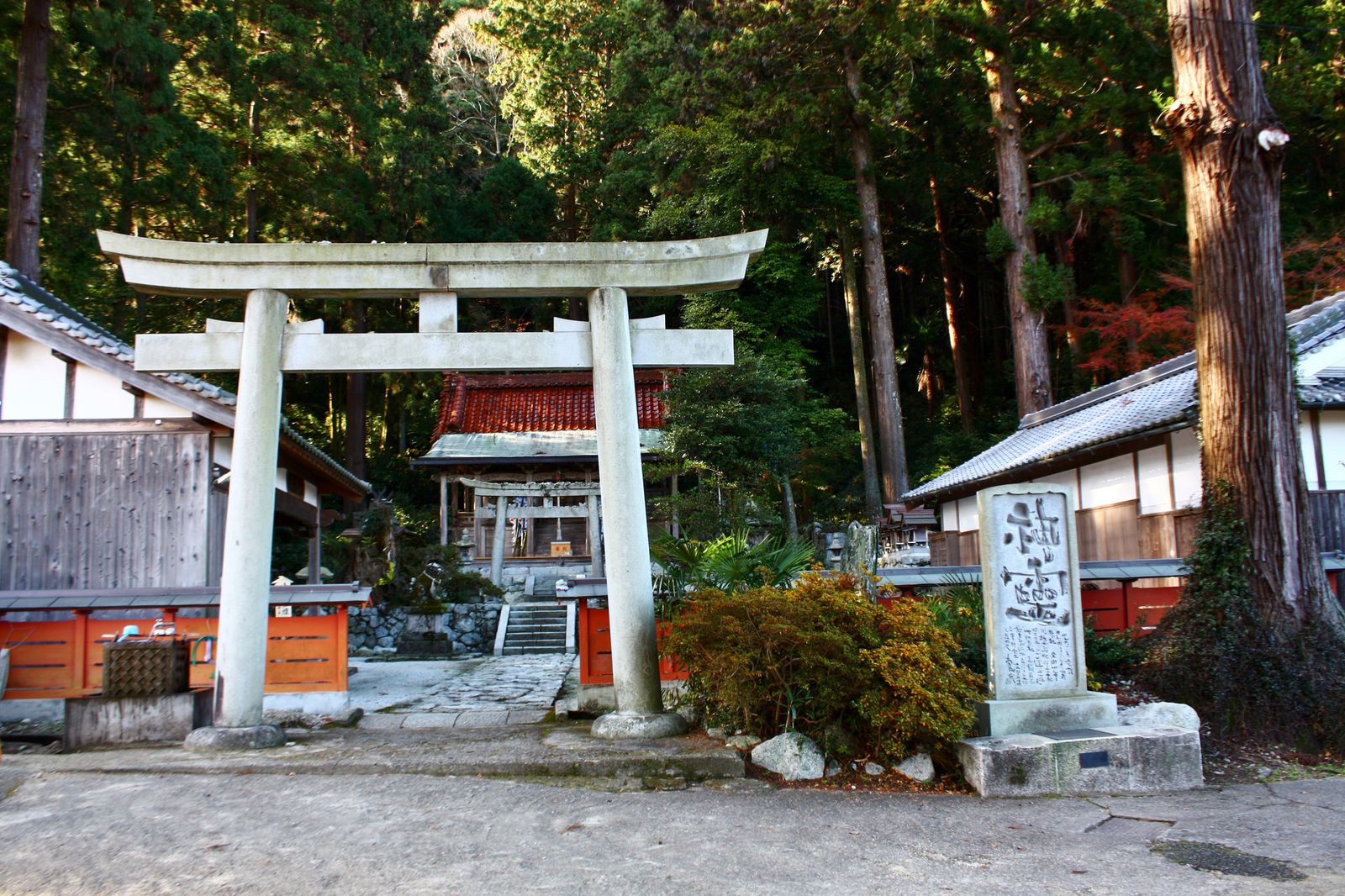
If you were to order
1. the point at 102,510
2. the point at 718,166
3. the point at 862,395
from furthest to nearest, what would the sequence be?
the point at 862,395
the point at 718,166
the point at 102,510

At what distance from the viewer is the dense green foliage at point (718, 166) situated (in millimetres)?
20156

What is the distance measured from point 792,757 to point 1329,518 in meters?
9.44

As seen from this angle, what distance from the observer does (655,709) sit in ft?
26.9

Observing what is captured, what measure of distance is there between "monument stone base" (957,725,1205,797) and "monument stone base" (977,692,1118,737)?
0.53 ft

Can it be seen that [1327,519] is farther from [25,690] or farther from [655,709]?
[25,690]

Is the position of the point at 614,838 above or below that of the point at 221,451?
below

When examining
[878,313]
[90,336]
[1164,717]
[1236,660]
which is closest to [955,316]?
[878,313]

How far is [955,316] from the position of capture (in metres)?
29.8

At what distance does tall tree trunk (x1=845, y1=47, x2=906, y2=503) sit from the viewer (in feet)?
76.7

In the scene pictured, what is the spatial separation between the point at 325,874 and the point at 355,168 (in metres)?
25.1

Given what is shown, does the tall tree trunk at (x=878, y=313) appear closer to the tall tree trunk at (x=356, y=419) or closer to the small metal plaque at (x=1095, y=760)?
the tall tree trunk at (x=356, y=419)

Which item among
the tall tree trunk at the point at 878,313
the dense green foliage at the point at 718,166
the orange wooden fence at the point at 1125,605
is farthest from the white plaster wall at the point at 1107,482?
the tall tree trunk at the point at 878,313

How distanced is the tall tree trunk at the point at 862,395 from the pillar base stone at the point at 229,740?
1863cm

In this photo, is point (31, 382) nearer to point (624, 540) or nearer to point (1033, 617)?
point (624, 540)
